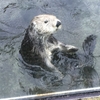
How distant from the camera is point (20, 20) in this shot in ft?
15.6

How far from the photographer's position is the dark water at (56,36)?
12.3 ft

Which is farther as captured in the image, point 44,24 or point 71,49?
point 71,49

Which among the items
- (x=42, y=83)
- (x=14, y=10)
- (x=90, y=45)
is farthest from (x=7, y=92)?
(x=14, y=10)

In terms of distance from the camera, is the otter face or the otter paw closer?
the otter face

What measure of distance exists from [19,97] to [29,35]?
100 centimetres

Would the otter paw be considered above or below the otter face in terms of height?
below

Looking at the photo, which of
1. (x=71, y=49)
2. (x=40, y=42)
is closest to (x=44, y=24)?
(x=40, y=42)

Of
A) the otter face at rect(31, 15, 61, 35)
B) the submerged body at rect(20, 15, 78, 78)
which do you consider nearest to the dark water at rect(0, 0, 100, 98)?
the submerged body at rect(20, 15, 78, 78)

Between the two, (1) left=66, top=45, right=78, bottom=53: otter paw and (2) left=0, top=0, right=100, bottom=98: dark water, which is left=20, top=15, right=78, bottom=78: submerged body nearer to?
(1) left=66, top=45, right=78, bottom=53: otter paw

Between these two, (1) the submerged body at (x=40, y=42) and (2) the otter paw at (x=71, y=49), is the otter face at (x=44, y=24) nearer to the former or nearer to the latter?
(1) the submerged body at (x=40, y=42)

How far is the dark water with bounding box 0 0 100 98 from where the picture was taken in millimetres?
3734

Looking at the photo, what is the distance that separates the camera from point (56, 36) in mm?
4484

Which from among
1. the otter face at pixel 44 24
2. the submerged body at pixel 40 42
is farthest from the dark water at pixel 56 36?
the otter face at pixel 44 24

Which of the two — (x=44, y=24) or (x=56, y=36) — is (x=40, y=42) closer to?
(x=44, y=24)
